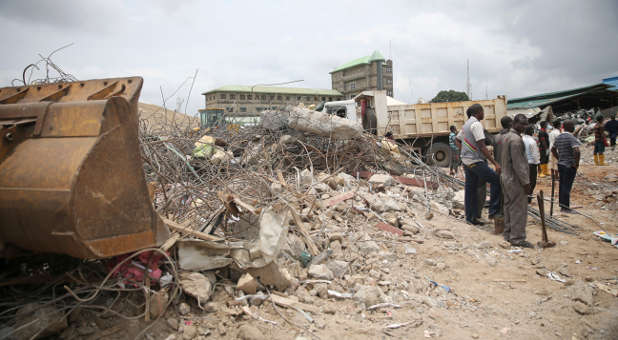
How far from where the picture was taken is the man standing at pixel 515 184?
399 cm

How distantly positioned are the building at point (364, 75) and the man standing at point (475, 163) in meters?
46.2

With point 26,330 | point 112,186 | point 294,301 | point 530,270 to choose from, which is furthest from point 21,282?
point 530,270

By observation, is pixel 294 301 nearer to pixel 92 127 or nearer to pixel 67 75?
pixel 92 127

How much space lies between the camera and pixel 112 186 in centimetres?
173

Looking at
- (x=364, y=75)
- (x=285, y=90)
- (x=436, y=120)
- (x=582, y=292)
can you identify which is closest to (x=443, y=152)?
(x=436, y=120)

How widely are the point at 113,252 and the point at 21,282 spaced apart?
2.32 ft

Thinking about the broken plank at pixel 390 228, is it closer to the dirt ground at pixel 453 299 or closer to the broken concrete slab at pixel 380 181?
the dirt ground at pixel 453 299

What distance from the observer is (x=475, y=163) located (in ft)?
15.0

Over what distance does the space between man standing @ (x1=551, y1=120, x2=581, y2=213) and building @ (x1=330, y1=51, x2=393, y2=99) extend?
4529 centimetres

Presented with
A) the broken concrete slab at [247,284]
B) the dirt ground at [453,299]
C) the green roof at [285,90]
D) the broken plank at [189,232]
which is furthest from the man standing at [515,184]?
the green roof at [285,90]

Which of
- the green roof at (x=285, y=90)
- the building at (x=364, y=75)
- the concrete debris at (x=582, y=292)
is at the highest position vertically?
the building at (x=364, y=75)

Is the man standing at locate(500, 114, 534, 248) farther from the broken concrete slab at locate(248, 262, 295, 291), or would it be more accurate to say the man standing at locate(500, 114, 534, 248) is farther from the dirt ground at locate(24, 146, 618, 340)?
the broken concrete slab at locate(248, 262, 295, 291)

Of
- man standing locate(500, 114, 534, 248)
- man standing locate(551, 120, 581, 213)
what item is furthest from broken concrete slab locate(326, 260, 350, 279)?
man standing locate(551, 120, 581, 213)

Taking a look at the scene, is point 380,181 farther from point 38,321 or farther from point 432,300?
point 38,321
